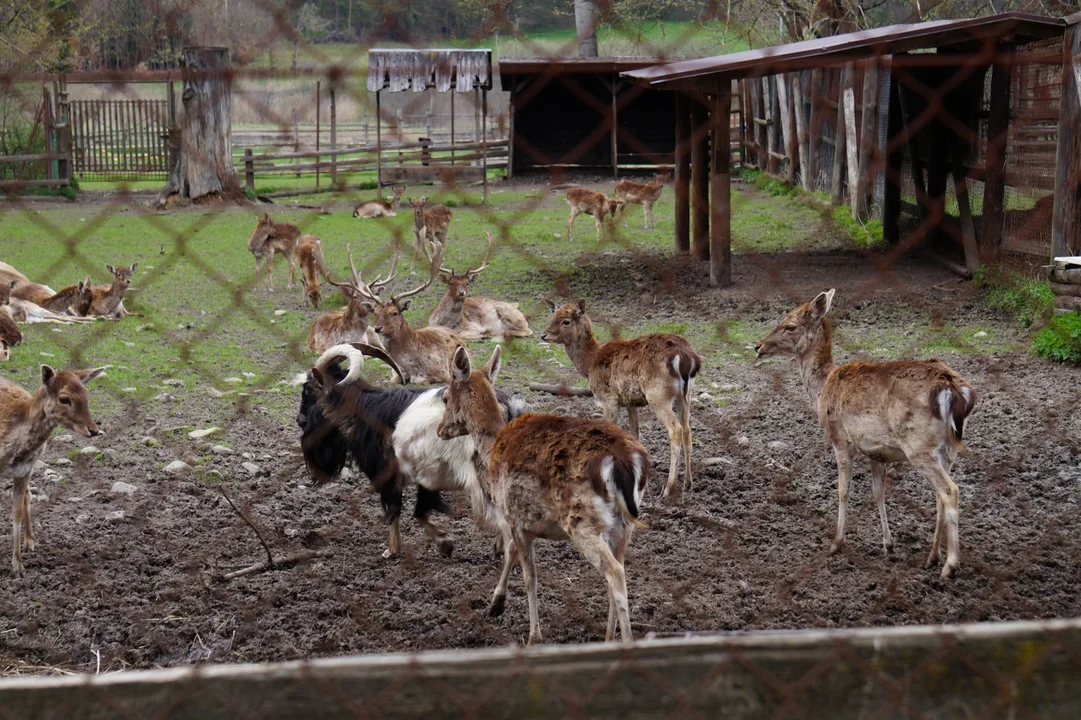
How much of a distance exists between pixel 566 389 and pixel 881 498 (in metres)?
2.42

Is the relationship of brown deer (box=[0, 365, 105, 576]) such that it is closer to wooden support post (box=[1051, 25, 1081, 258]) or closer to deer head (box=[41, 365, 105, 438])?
deer head (box=[41, 365, 105, 438])

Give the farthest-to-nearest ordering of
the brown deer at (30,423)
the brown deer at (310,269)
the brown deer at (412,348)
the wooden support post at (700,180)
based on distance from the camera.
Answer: the brown deer at (310,269), the wooden support post at (700,180), the brown deer at (412,348), the brown deer at (30,423)

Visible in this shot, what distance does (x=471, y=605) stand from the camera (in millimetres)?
4012

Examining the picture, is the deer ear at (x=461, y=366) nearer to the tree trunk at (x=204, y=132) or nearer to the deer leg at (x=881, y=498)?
the tree trunk at (x=204, y=132)

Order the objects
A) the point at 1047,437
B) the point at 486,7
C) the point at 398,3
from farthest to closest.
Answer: the point at 1047,437 < the point at 486,7 < the point at 398,3

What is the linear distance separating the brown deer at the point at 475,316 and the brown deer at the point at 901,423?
15.8ft

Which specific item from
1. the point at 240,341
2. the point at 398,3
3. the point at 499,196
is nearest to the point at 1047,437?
the point at 398,3

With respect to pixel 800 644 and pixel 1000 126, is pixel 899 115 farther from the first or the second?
pixel 800 644

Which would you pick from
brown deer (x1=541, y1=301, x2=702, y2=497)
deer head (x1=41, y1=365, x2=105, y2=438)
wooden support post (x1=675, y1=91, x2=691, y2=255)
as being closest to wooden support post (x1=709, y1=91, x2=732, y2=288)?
wooden support post (x1=675, y1=91, x2=691, y2=255)

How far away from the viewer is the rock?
5352mm

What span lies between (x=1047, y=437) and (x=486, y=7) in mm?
4378

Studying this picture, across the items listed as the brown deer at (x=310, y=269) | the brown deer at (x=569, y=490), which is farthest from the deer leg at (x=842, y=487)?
the brown deer at (x=310, y=269)

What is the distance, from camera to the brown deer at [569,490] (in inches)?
135

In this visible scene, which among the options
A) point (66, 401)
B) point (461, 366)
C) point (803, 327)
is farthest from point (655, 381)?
point (66, 401)
